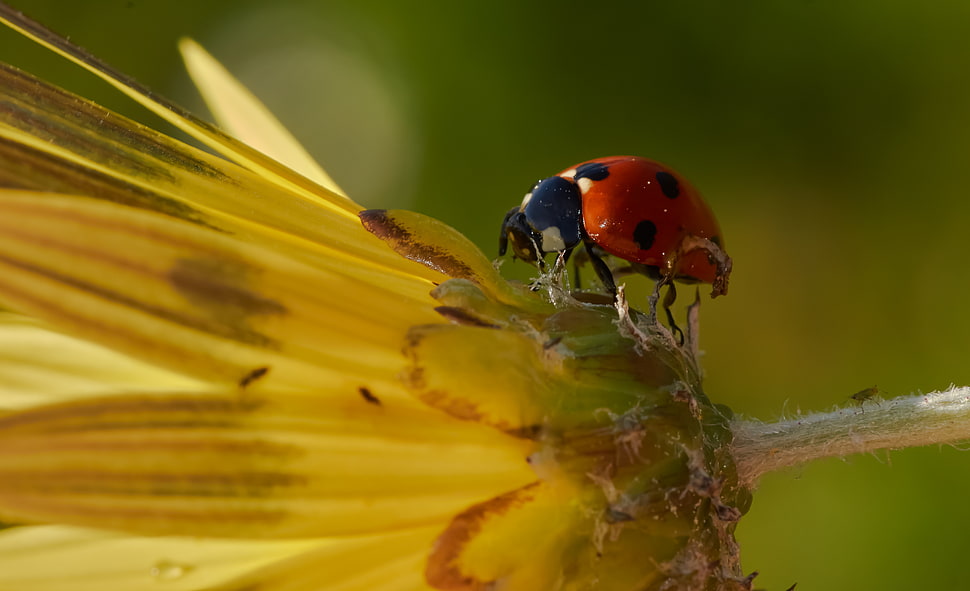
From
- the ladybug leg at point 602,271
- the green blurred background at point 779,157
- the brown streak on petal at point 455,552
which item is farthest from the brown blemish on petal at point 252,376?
the green blurred background at point 779,157

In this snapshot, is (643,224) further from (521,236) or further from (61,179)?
(61,179)

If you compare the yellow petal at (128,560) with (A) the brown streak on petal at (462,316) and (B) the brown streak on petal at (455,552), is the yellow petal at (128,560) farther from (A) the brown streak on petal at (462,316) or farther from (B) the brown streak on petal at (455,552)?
(A) the brown streak on petal at (462,316)

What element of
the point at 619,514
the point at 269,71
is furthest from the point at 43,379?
the point at 269,71

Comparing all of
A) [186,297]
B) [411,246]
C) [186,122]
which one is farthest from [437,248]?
[186,297]

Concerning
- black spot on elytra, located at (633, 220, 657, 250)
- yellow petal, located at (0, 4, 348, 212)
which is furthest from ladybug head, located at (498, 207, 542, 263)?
yellow petal, located at (0, 4, 348, 212)

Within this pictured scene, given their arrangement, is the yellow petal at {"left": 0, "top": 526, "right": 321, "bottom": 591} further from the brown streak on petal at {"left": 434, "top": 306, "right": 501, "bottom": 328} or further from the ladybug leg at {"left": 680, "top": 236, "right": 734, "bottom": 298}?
the ladybug leg at {"left": 680, "top": 236, "right": 734, "bottom": 298}

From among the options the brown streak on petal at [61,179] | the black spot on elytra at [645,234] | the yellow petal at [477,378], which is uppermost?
the brown streak on petal at [61,179]
